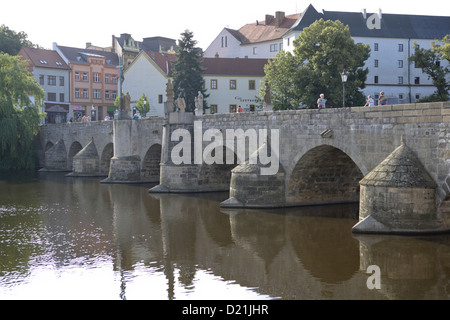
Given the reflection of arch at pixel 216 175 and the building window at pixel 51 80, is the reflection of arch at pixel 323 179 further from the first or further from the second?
the building window at pixel 51 80

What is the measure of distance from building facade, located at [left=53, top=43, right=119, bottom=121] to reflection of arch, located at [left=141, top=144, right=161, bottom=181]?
1374 inches

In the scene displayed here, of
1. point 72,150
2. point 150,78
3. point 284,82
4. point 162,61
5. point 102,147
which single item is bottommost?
point 72,150

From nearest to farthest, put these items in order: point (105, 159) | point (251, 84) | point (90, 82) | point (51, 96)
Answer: point (105, 159), point (251, 84), point (51, 96), point (90, 82)

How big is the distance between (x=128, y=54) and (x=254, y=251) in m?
63.4

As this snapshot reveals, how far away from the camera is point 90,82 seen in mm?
72000

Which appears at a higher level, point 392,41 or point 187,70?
point 392,41

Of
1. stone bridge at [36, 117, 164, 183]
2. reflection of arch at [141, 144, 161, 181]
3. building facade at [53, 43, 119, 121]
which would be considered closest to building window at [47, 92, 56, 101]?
building facade at [53, 43, 119, 121]

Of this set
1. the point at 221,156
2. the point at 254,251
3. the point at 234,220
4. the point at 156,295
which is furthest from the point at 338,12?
the point at 156,295

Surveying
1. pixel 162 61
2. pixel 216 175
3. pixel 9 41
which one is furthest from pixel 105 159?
pixel 9 41

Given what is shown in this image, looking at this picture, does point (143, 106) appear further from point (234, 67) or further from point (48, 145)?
point (48, 145)

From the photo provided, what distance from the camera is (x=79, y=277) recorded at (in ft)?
46.3

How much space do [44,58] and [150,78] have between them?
43.8 feet

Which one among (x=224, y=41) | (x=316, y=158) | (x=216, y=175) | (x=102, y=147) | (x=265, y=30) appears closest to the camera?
(x=316, y=158)
